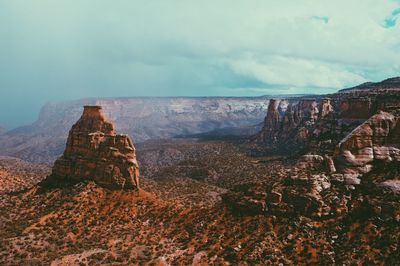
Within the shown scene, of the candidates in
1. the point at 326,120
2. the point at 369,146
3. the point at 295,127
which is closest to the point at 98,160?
the point at 369,146

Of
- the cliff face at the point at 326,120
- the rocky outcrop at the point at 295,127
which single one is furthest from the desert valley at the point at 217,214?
the rocky outcrop at the point at 295,127

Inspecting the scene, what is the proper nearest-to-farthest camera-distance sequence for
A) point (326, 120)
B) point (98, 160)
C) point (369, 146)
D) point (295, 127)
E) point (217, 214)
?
1. point (369, 146)
2. point (217, 214)
3. point (98, 160)
4. point (326, 120)
5. point (295, 127)

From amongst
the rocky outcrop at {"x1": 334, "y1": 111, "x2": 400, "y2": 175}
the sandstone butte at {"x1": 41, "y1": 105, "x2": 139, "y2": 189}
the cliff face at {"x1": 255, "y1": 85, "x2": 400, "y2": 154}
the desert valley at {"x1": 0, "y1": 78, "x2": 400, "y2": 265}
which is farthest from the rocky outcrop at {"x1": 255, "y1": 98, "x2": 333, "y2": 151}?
the rocky outcrop at {"x1": 334, "y1": 111, "x2": 400, "y2": 175}

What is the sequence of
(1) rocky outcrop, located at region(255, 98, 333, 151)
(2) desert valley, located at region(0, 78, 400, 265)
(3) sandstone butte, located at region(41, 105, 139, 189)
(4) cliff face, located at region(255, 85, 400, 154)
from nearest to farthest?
(2) desert valley, located at region(0, 78, 400, 265), (3) sandstone butte, located at region(41, 105, 139, 189), (4) cliff face, located at region(255, 85, 400, 154), (1) rocky outcrop, located at region(255, 98, 333, 151)

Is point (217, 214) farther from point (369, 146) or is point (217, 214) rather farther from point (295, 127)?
point (295, 127)

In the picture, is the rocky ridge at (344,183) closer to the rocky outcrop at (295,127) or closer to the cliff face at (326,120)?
the cliff face at (326,120)

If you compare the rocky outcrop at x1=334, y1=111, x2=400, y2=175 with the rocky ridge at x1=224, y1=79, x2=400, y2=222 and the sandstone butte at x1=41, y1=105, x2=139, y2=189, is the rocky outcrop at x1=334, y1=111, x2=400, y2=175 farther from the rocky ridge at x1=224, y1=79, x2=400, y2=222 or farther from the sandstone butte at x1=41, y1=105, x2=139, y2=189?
the sandstone butte at x1=41, y1=105, x2=139, y2=189
